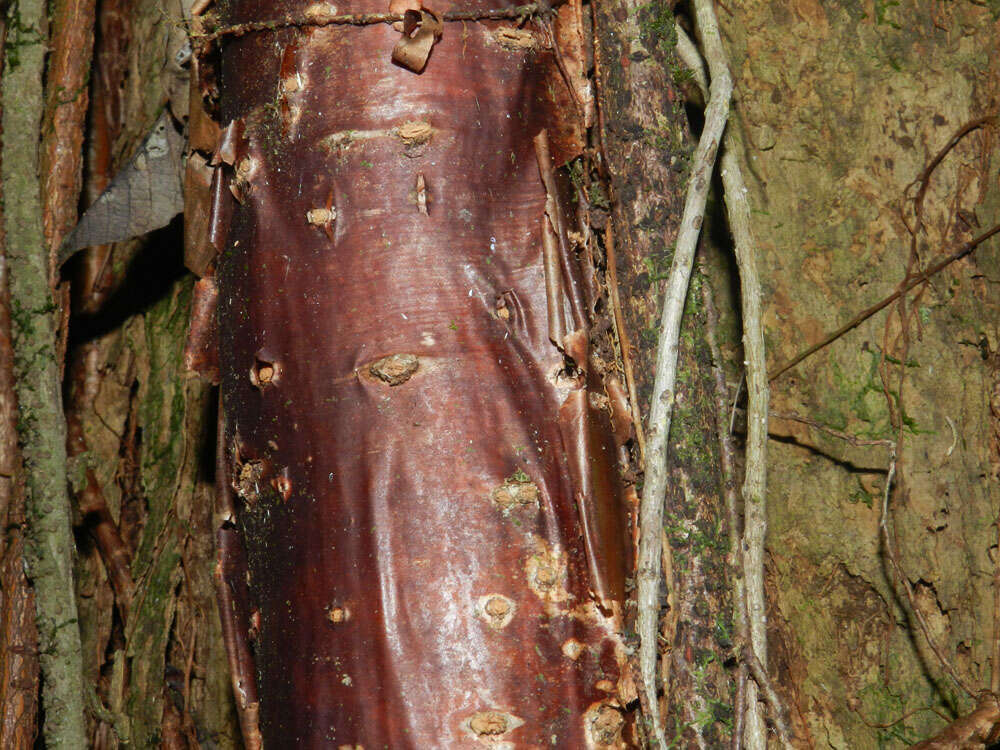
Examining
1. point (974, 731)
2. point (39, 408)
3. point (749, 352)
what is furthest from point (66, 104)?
point (974, 731)

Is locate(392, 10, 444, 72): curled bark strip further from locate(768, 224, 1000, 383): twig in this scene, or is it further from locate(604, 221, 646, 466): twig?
locate(768, 224, 1000, 383): twig

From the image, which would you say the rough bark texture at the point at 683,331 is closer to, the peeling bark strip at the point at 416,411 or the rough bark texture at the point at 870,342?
the peeling bark strip at the point at 416,411

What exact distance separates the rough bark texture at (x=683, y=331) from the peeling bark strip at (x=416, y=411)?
136 mm

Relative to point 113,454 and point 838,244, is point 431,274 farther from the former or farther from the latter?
point 113,454

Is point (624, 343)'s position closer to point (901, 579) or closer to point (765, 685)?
point (765, 685)

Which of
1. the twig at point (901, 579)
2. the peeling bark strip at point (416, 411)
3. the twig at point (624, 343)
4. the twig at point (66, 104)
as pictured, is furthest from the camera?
the twig at point (66, 104)

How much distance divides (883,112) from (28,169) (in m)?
1.49

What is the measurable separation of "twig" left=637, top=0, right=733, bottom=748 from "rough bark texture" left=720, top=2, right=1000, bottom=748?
16.5 inches

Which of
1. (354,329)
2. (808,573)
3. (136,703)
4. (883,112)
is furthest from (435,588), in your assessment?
(883,112)

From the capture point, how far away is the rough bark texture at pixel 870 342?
5.04 feet

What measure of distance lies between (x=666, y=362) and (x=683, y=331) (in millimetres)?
82

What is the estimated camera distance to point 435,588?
0.92 m

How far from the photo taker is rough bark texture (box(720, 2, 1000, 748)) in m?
1.54

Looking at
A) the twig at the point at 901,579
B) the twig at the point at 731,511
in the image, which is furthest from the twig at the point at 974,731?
the twig at the point at 731,511
